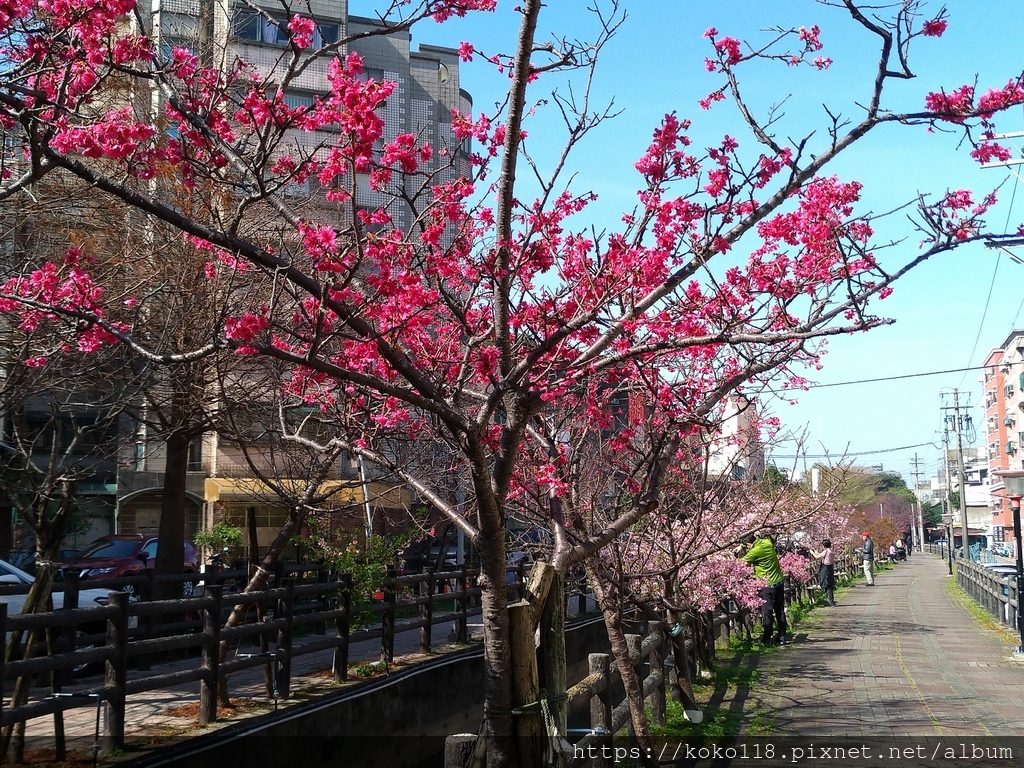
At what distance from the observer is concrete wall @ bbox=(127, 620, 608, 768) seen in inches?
292

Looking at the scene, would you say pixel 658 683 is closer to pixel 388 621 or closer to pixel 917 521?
pixel 388 621

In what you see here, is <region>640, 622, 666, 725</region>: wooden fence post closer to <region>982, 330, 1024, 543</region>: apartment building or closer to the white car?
A: the white car

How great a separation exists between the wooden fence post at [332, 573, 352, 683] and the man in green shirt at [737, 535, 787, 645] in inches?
202

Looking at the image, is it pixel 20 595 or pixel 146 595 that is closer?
pixel 146 595

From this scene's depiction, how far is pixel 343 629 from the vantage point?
10727 mm

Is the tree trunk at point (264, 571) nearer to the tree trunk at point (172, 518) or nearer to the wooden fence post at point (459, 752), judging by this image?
the tree trunk at point (172, 518)

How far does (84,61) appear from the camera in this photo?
595 centimetres

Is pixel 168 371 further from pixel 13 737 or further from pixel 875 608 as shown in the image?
pixel 875 608

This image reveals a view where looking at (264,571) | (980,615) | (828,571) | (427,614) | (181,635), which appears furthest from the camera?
(828,571)

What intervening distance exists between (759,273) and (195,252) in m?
7.85

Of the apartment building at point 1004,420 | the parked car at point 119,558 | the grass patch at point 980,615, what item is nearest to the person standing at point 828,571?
the grass patch at point 980,615

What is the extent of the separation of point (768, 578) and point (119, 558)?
38.8ft

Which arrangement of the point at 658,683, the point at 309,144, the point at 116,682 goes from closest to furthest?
the point at 116,682, the point at 658,683, the point at 309,144

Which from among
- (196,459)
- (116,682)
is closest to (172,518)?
(116,682)
